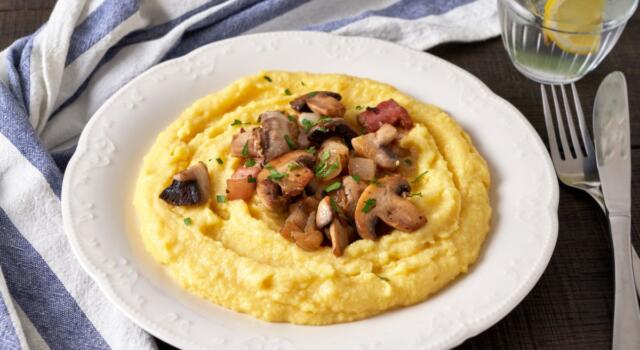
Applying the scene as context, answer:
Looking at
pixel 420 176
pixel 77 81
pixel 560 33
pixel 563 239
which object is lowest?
pixel 563 239

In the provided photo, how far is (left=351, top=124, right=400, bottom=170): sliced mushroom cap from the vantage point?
198 inches

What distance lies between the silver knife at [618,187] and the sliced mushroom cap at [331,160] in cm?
185

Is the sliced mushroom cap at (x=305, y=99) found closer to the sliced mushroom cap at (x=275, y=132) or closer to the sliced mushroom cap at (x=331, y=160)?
the sliced mushroom cap at (x=275, y=132)

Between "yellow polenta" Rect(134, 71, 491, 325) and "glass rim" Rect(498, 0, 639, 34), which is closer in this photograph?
"yellow polenta" Rect(134, 71, 491, 325)

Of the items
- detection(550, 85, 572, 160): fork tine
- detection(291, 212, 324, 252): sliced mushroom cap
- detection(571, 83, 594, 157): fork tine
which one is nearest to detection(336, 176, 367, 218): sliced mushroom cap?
detection(291, 212, 324, 252): sliced mushroom cap

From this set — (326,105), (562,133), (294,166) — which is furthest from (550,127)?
(294,166)

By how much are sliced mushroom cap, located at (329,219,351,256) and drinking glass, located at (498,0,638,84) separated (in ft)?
8.14

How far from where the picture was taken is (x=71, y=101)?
6.22m

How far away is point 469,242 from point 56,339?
2539mm

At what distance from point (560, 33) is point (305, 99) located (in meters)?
2.05

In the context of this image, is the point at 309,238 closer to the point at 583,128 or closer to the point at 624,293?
the point at 624,293

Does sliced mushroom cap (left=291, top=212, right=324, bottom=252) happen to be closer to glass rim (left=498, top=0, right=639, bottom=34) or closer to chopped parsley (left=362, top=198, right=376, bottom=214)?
chopped parsley (left=362, top=198, right=376, bottom=214)

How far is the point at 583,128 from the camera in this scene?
19.4 feet

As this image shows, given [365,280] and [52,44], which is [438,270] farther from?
[52,44]
